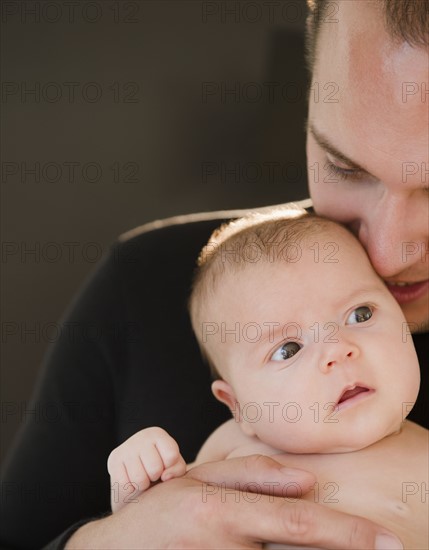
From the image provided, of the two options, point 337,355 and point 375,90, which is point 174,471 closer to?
point 337,355

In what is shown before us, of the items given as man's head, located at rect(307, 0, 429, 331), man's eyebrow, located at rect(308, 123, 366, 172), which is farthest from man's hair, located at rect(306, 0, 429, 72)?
man's eyebrow, located at rect(308, 123, 366, 172)

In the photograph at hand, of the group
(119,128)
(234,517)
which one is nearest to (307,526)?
(234,517)

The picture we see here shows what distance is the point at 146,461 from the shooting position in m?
1.03

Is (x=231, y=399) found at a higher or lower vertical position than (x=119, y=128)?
lower

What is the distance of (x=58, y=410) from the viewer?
143 centimetres

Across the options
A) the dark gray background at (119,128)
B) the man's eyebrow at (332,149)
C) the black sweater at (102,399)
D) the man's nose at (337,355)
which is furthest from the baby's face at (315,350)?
the dark gray background at (119,128)

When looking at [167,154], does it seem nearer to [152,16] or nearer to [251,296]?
[152,16]

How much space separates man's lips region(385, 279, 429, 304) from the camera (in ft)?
4.10

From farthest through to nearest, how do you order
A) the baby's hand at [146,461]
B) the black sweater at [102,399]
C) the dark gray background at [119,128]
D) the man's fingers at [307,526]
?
the dark gray background at [119,128], the black sweater at [102,399], the baby's hand at [146,461], the man's fingers at [307,526]

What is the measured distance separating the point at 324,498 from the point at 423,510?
4.8 inches

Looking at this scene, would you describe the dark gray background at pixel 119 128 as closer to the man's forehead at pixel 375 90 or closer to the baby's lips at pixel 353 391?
the man's forehead at pixel 375 90

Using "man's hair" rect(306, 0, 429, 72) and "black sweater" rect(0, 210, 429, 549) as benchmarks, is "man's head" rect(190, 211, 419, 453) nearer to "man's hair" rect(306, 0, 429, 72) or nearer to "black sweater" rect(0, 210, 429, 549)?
"black sweater" rect(0, 210, 429, 549)

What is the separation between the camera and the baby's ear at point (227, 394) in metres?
1.18

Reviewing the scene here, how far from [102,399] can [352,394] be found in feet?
1.78
